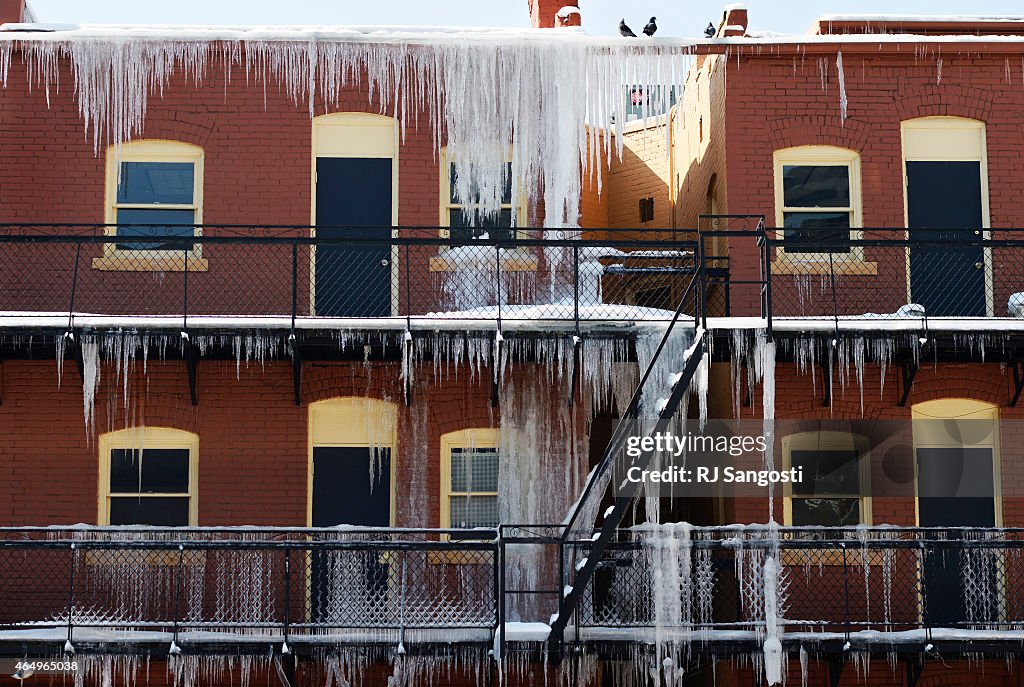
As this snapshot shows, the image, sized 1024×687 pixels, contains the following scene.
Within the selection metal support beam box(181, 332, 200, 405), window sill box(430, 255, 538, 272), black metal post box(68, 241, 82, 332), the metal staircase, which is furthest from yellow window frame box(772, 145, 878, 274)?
black metal post box(68, 241, 82, 332)

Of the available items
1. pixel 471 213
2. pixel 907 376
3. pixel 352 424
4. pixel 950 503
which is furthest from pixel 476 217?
pixel 950 503

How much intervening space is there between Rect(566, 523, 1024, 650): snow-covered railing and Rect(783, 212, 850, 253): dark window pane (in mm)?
3342

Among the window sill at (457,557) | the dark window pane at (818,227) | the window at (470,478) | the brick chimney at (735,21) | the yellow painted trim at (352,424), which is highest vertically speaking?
the brick chimney at (735,21)

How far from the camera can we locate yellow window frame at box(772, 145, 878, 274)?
1652 cm

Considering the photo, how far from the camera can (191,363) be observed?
15.5m

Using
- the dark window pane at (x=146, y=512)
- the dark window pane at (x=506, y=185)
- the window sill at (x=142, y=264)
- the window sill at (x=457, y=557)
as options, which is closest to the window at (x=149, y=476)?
the dark window pane at (x=146, y=512)

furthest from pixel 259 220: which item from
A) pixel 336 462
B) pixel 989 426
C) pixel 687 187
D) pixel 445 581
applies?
pixel 989 426

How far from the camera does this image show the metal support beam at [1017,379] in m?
16.2

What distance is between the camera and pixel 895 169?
55.5 feet

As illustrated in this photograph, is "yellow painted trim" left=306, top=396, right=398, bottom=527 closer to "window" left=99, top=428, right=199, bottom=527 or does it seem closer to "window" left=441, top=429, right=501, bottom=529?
"window" left=441, top=429, right=501, bottom=529

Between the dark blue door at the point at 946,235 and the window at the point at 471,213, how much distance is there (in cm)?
464

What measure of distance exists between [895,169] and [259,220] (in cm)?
765

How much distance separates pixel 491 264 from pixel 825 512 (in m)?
4.85

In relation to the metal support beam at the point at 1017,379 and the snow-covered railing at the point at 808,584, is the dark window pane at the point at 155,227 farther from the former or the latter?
the metal support beam at the point at 1017,379
